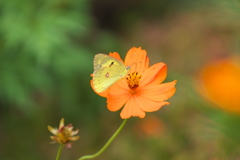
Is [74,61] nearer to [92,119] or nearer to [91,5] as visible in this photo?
[92,119]

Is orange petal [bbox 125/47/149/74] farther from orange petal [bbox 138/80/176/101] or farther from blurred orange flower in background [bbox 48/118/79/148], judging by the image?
blurred orange flower in background [bbox 48/118/79/148]

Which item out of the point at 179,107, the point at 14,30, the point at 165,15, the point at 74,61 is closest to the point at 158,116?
the point at 179,107

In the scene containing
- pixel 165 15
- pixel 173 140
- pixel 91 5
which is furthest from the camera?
pixel 165 15

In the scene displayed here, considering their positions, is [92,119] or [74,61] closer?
[74,61]

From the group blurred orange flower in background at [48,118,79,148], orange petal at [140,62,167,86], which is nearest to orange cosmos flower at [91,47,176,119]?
orange petal at [140,62,167,86]

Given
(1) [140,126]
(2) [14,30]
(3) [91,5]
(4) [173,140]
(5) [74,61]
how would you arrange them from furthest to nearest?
(3) [91,5] → (1) [140,126] → (5) [74,61] → (2) [14,30] → (4) [173,140]

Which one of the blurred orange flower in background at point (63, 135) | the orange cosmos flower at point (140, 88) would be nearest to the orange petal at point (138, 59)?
the orange cosmos flower at point (140, 88)

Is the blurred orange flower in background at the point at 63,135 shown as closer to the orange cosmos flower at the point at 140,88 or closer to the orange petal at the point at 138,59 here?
the orange cosmos flower at the point at 140,88
